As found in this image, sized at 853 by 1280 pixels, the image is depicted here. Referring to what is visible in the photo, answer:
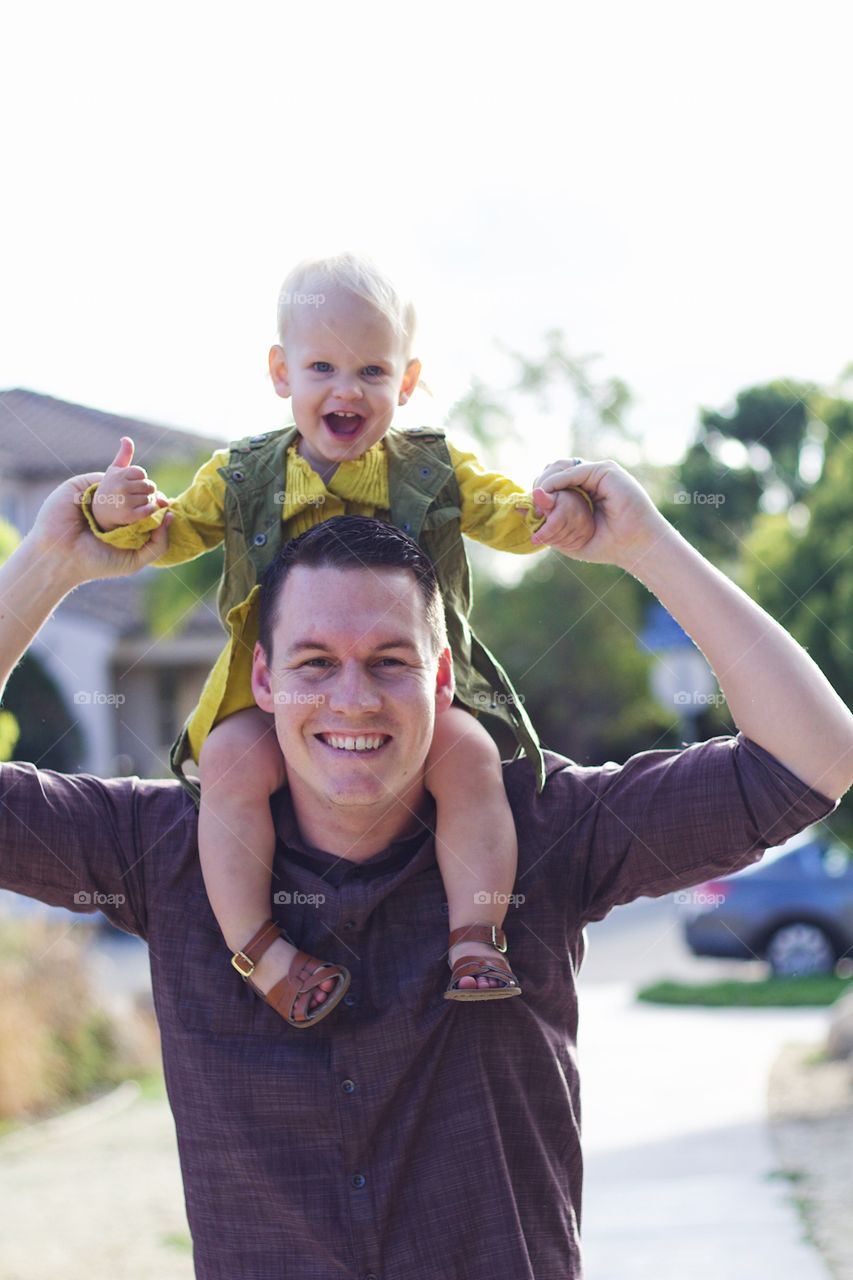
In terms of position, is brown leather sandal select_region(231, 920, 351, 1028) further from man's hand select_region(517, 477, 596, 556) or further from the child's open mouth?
the child's open mouth

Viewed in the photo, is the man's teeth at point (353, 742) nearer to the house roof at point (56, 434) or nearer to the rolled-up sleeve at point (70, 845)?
the rolled-up sleeve at point (70, 845)

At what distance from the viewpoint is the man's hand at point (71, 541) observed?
232 centimetres

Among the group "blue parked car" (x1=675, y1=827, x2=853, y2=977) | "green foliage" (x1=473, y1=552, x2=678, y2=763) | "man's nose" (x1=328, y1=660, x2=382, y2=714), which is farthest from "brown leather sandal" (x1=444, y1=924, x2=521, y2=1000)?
"green foliage" (x1=473, y1=552, x2=678, y2=763)

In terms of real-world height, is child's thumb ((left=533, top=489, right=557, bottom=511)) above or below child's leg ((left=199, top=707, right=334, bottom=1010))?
above

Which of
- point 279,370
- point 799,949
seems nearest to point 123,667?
point 799,949

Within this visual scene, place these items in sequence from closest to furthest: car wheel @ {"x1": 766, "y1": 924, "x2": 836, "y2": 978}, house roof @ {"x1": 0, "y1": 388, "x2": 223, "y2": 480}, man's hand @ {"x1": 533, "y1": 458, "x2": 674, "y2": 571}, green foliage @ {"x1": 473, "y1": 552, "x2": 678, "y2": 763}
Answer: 1. man's hand @ {"x1": 533, "y1": 458, "x2": 674, "y2": 571}
2. house roof @ {"x1": 0, "y1": 388, "x2": 223, "y2": 480}
3. car wheel @ {"x1": 766, "y1": 924, "x2": 836, "y2": 978}
4. green foliage @ {"x1": 473, "y1": 552, "x2": 678, "y2": 763}

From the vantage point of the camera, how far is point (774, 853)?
12984mm

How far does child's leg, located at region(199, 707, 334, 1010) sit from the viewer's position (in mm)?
2189

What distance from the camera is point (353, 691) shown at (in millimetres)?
2119

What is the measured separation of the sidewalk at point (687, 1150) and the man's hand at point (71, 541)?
13.8 feet

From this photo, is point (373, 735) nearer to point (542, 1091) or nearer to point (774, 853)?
point (542, 1091)

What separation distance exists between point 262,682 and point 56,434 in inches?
182

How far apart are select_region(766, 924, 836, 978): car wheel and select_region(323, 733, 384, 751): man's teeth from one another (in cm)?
1098

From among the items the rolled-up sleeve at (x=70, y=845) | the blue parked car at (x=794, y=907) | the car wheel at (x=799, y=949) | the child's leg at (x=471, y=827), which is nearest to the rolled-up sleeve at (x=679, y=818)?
the child's leg at (x=471, y=827)
